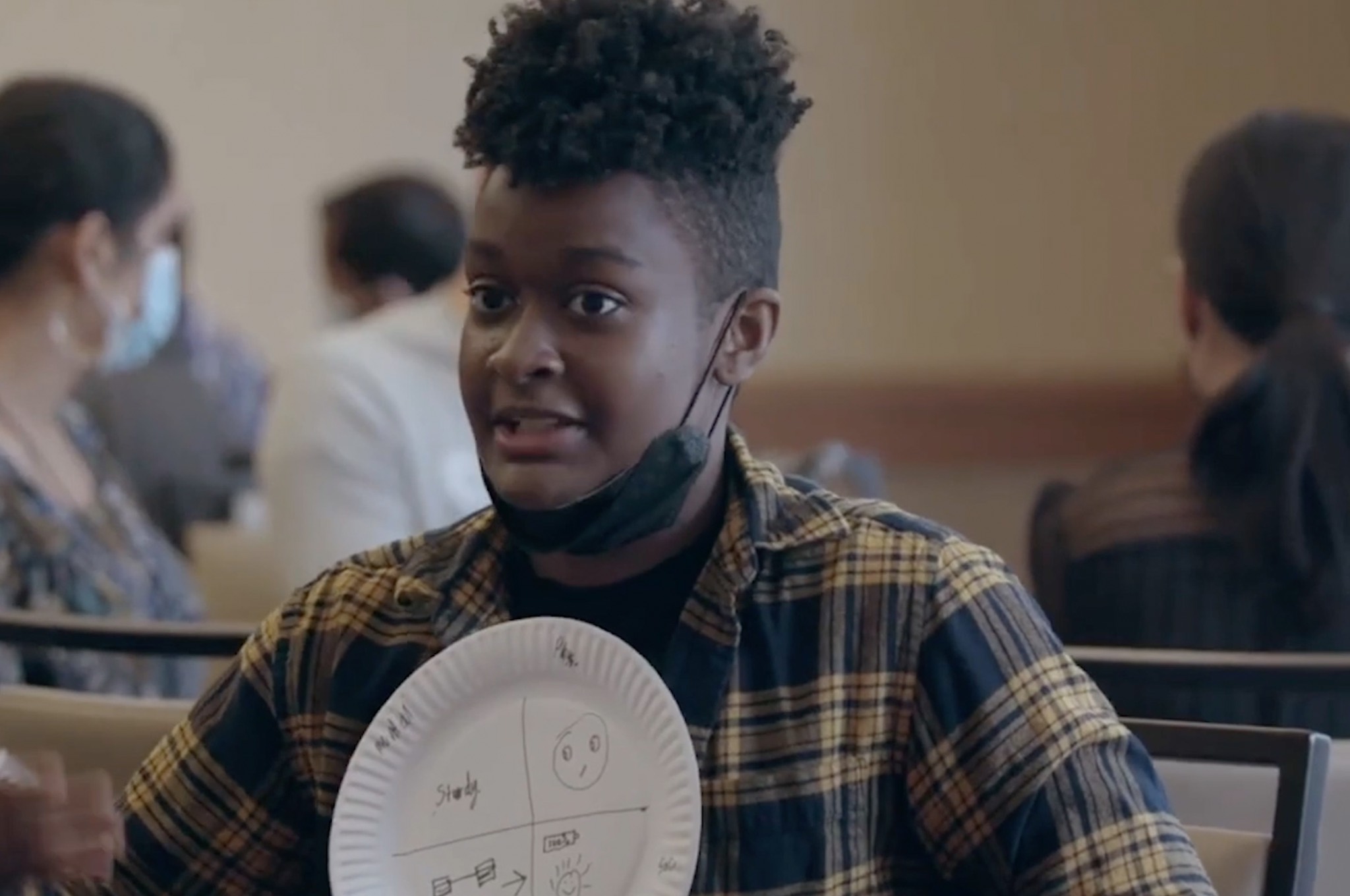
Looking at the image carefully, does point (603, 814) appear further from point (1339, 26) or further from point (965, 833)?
point (1339, 26)

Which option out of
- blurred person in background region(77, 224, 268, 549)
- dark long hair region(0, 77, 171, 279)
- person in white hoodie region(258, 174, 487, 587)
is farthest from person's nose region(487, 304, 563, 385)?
blurred person in background region(77, 224, 268, 549)

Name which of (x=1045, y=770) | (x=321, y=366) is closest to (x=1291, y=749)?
(x=1045, y=770)

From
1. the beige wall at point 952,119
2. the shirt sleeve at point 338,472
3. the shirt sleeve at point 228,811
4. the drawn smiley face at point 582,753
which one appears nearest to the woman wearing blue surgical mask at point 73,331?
the shirt sleeve at point 338,472

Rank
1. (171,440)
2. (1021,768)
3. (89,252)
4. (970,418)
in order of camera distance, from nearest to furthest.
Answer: (1021,768), (89,252), (171,440), (970,418)

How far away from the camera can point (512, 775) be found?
3.34 feet

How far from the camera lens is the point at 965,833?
3.19 ft

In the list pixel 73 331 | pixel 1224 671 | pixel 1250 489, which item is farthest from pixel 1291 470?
pixel 73 331

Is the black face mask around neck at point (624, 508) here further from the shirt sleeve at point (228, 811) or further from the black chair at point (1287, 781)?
the black chair at point (1287, 781)

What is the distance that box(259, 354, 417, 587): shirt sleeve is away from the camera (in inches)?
94.7

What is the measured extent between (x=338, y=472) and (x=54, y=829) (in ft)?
4.77

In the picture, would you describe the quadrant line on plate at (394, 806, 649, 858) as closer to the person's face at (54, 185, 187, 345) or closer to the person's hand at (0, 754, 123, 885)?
the person's hand at (0, 754, 123, 885)

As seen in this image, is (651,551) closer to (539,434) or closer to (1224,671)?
(539,434)

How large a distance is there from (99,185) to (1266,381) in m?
1.22

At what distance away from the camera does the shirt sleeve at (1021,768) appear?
93 centimetres
